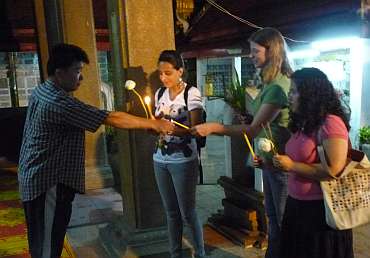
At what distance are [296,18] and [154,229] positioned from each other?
18.1 ft

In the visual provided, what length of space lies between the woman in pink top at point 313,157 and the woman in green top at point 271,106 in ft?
1.20

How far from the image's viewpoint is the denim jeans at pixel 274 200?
3.23 m

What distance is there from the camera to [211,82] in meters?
15.2

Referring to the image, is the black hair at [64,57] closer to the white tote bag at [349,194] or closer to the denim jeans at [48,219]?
the denim jeans at [48,219]

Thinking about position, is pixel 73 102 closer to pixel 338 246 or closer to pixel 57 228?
pixel 57 228

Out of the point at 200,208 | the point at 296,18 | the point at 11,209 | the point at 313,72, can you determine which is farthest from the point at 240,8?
the point at 313,72

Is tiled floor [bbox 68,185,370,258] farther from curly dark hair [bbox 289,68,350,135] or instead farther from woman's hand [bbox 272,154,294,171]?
curly dark hair [bbox 289,68,350,135]

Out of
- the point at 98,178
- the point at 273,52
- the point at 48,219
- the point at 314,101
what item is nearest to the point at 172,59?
the point at 273,52

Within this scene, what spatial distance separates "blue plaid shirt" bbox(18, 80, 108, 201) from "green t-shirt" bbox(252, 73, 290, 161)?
1277 millimetres

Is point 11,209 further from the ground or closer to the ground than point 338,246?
closer to the ground

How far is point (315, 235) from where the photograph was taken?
266cm

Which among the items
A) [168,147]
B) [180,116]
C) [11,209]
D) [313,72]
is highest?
[313,72]

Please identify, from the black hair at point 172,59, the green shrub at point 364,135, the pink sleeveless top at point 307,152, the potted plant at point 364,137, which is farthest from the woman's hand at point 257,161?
the green shrub at point 364,135

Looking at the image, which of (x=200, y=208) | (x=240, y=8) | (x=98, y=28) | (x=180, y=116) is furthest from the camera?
(x=98, y=28)
